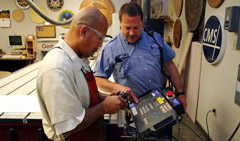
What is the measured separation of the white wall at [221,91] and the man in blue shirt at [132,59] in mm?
651

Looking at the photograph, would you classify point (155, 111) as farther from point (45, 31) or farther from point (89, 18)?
point (45, 31)

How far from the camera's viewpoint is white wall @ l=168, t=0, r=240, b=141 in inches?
73.9

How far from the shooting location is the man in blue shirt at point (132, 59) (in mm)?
1494

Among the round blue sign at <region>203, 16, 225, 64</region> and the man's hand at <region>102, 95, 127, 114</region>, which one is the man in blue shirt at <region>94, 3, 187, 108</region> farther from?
the round blue sign at <region>203, 16, 225, 64</region>

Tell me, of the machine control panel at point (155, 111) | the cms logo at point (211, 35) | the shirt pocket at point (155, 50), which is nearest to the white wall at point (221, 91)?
the cms logo at point (211, 35)

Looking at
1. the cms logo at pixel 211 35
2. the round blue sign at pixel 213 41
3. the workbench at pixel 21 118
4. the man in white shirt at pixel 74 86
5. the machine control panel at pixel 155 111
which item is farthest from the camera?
the cms logo at pixel 211 35

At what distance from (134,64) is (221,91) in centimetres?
115

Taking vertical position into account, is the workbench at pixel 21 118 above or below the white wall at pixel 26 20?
below

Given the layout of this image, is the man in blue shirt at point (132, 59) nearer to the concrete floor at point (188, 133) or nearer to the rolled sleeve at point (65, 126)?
the rolled sleeve at point (65, 126)

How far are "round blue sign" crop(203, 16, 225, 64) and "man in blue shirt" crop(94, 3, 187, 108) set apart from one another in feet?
2.77

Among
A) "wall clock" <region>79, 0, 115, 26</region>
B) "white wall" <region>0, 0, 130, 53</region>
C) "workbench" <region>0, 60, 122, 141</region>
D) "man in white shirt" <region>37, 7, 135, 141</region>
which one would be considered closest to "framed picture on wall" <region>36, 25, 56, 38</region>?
"white wall" <region>0, 0, 130, 53</region>

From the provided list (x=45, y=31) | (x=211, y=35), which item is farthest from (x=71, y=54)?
(x=45, y=31)

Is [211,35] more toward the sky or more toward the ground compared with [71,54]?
more toward the sky

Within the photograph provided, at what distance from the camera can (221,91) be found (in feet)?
6.94
